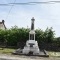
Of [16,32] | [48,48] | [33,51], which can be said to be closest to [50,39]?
[48,48]

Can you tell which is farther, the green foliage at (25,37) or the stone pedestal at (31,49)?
the green foliage at (25,37)

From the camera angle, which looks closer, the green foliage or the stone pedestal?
the stone pedestal

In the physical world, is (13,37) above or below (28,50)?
above

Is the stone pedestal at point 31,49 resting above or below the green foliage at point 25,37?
below

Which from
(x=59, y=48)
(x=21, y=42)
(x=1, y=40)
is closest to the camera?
(x=59, y=48)

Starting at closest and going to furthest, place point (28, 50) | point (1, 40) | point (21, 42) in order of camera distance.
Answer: point (28, 50)
point (21, 42)
point (1, 40)

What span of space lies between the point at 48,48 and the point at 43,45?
123cm

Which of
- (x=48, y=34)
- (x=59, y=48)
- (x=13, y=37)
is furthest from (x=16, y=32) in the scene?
(x=59, y=48)

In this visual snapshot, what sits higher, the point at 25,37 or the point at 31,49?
Answer: the point at 25,37

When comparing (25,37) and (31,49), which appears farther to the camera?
(25,37)

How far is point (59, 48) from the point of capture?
37375 mm

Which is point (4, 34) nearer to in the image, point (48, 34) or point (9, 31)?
point (9, 31)

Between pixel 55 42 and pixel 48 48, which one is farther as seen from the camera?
pixel 55 42

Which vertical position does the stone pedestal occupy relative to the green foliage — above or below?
below
